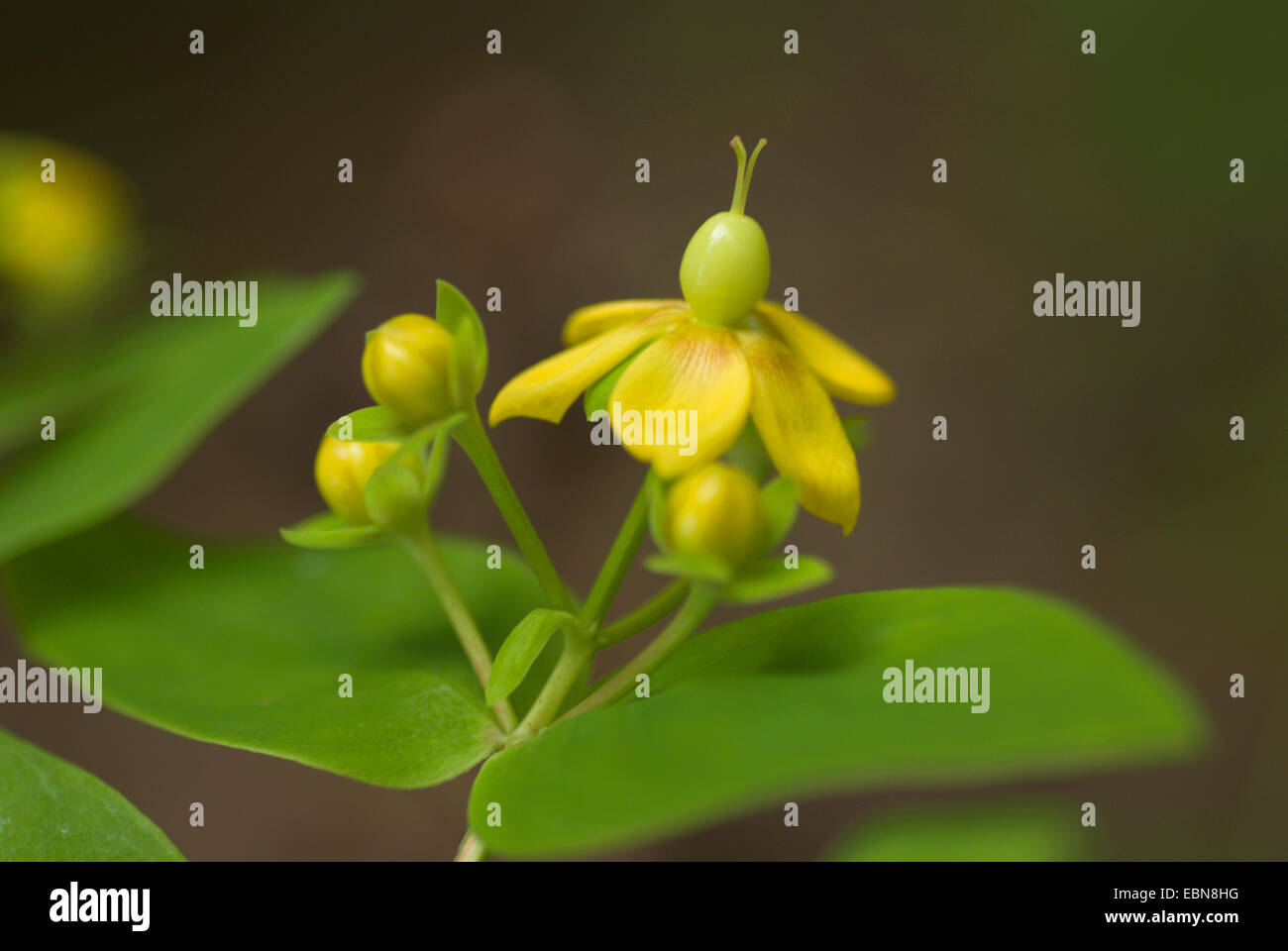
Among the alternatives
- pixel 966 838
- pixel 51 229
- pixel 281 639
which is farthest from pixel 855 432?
pixel 51 229

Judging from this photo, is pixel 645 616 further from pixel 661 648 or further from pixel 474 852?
pixel 474 852

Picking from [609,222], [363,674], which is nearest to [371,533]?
[363,674]

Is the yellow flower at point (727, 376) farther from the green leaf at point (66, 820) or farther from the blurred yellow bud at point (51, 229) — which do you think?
the blurred yellow bud at point (51, 229)

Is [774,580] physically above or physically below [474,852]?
above

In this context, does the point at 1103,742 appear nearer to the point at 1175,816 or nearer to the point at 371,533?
the point at 371,533

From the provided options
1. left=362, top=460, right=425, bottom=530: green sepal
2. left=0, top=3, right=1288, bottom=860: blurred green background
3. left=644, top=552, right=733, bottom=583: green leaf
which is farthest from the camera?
left=0, top=3, right=1288, bottom=860: blurred green background

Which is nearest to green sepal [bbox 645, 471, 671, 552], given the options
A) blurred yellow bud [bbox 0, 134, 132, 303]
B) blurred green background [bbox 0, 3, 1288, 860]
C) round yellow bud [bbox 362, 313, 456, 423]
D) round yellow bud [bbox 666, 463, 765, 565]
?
round yellow bud [bbox 666, 463, 765, 565]

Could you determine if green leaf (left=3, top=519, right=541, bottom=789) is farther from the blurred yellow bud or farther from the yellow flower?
the blurred yellow bud
